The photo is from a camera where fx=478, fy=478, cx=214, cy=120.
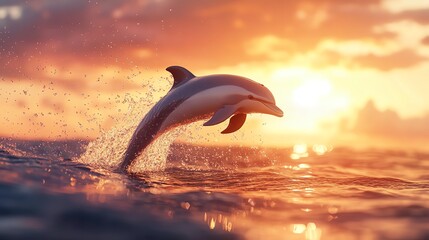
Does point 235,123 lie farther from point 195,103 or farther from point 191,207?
point 191,207

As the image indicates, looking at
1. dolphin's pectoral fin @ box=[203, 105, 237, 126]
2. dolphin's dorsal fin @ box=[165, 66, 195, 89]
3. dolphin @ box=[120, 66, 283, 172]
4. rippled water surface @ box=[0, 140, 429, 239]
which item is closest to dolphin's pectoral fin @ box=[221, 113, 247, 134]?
dolphin @ box=[120, 66, 283, 172]

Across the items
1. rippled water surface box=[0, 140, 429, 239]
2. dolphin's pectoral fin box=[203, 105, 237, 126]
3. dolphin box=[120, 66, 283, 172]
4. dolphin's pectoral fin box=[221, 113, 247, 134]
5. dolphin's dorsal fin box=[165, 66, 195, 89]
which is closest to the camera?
rippled water surface box=[0, 140, 429, 239]

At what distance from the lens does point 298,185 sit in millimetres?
9898

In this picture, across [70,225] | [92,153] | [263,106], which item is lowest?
[70,225]

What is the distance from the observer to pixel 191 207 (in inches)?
273

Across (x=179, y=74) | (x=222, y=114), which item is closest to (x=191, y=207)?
(x=222, y=114)

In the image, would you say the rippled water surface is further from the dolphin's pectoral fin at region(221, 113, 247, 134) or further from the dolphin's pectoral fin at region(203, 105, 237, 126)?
the dolphin's pectoral fin at region(221, 113, 247, 134)

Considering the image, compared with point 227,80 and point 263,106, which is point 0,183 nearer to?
point 227,80

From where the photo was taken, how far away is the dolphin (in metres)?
11.0

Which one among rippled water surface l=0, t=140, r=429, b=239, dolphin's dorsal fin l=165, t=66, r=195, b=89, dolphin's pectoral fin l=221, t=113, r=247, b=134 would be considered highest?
dolphin's dorsal fin l=165, t=66, r=195, b=89

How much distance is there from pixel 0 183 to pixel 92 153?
5719 mm

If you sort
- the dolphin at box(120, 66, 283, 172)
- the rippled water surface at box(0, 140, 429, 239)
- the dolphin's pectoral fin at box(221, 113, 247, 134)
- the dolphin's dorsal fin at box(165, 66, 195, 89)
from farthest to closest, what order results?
the dolphin's pectoral fin at box(221, 113, 247, 134), the dolphin's dorsal fin at box(165, 66, 195, 89), the dolphin at box(120, 66, 283, 172), the rippled water surface at box(0, 140, 429, 239)

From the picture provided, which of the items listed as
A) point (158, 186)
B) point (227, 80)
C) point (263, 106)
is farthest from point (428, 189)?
point (158, 186)

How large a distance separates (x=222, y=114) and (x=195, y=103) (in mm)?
761
